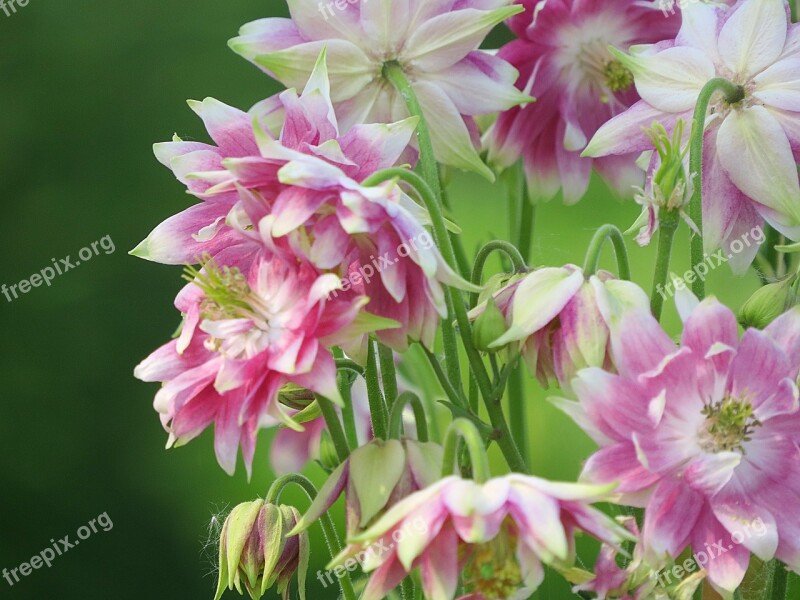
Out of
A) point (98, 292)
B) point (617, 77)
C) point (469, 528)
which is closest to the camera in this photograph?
point (469, 528)

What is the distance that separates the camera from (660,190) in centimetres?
46

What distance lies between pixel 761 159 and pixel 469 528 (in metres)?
0.26

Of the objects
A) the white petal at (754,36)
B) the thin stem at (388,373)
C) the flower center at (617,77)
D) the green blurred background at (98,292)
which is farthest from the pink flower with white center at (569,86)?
the green blurred background at (98,292)

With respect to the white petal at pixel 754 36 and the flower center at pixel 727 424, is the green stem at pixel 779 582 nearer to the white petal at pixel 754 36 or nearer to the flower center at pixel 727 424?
the flower center at pixel 727 424

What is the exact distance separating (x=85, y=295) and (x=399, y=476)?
51.0 inches

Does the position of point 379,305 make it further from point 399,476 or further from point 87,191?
point 87,191

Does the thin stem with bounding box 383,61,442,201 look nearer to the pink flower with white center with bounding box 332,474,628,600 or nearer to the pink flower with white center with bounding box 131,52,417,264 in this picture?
the pink flower with white center with bounding box 131,52,417,264

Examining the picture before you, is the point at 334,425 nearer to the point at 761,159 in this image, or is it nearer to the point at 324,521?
the point at 324,521

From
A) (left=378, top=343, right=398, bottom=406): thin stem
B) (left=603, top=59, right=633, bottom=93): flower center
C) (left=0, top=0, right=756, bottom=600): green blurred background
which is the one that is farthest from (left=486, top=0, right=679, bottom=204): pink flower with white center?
(left=0, top=0, right=756, bottom=600): green blurred background

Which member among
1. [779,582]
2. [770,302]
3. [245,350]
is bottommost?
[779,582]

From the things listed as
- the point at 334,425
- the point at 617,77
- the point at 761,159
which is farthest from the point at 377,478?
the point at 617,77

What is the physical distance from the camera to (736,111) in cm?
52

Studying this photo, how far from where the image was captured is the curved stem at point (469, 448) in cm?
38

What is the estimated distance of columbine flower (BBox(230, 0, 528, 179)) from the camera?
0.54 metres
